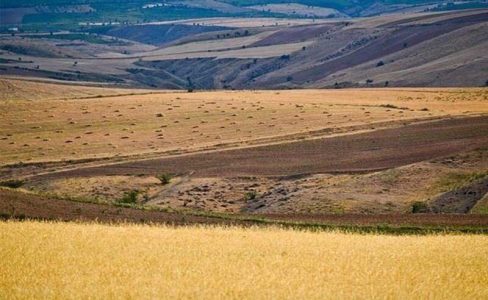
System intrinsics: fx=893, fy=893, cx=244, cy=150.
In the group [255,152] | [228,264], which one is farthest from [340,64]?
[228,264]

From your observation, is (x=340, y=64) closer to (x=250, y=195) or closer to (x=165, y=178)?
(x=165, y=178)

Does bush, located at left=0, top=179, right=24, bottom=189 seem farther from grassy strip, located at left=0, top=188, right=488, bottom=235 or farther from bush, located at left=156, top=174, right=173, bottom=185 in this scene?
grassy strip, located at left=0, top=188, right=488, bottom=235

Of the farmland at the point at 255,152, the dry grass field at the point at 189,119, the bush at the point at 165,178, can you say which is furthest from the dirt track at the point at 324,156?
the dry grass field at the point at 189,119

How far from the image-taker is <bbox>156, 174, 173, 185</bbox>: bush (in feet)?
181

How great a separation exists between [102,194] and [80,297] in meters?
35.0

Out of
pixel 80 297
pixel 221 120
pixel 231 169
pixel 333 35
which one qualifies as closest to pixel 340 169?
pixel 231 169

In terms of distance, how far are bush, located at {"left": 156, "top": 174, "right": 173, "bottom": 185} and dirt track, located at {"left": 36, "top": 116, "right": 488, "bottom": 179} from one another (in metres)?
1.08

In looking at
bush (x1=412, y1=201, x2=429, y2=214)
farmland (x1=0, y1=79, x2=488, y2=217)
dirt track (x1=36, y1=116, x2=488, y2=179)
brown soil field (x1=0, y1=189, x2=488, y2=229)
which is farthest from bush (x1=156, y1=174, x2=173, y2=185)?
bush (x1=412, y1=201, x2=429, y2=214)

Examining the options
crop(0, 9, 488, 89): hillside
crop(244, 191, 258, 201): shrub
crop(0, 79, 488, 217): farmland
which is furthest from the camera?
crop(0, 9, 488, 89): hillside

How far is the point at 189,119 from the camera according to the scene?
79.9 meters

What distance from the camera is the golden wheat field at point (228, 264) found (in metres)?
18.9

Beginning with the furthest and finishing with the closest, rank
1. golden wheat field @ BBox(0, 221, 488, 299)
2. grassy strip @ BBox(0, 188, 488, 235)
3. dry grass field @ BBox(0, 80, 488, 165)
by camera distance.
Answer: dry grass field @ BBox(0, 80, 488, 165)
grassy strip @ BBox(0, 188, 488, 235)
golden wheat field @ BBox(0, 221, 488, 299)

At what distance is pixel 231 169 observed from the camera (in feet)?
188

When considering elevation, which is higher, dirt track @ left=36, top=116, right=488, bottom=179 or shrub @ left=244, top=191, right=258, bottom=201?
dirt track @ left=36, top=116, right=488, bottom=179
